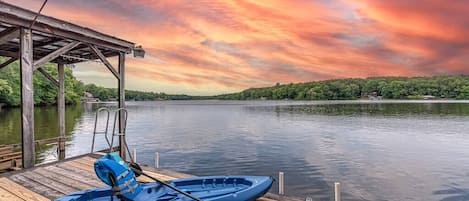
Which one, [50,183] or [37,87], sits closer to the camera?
[50,183]

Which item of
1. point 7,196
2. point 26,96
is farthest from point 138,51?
point 7,196

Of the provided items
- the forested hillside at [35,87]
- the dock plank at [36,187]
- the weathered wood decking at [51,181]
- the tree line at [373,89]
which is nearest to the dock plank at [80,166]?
the weathered wood decking at [51,181]

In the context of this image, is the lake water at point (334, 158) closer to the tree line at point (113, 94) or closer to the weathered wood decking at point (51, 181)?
the weathered wood decking at point (51, 181)

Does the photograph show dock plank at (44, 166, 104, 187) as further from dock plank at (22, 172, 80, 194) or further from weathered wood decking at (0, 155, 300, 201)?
dock plank at (22, 172, 80, 194)

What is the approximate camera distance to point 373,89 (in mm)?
112688

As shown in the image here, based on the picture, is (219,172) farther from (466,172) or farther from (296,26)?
(296,26)

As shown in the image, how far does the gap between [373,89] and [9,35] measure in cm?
12126

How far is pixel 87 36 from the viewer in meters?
7.22

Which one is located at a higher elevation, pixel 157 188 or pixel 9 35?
pixel 9 35

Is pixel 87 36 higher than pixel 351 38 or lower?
lower

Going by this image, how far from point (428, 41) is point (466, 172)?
2831cm

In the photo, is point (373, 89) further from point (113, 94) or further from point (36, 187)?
point (36, 187)

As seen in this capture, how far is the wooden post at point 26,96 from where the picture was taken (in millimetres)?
5887

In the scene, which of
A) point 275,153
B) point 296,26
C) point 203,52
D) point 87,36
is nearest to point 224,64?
point 203,52
